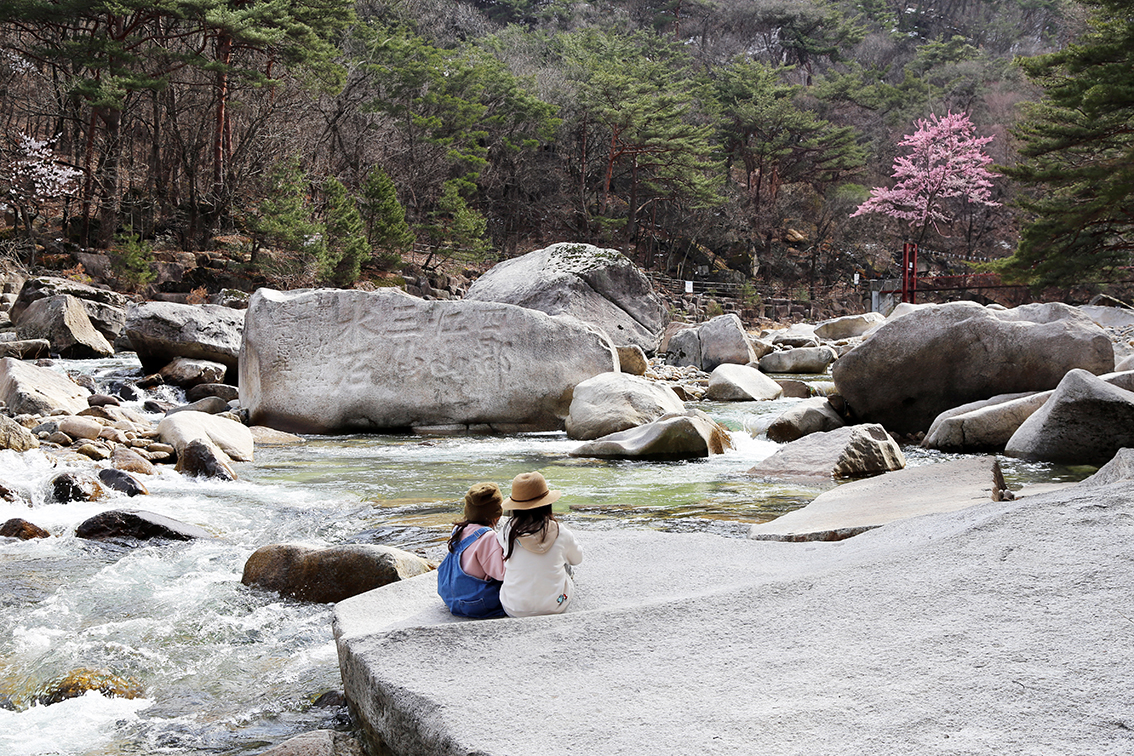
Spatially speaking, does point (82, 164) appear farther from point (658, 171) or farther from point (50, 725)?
point (50, 725)

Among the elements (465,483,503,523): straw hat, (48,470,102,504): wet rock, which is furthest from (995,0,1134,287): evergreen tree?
(48,470,102,504): wet rock

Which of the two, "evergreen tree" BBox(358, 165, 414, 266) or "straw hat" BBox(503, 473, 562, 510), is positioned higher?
"evergreen tree" BBox(358, 165, 414, 266)

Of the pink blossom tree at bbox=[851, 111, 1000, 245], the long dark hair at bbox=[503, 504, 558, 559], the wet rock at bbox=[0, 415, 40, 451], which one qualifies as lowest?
the long dark hair at bbox=[503, 504, 558, 559]

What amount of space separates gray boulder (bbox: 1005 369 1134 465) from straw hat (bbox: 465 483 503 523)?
5.25m

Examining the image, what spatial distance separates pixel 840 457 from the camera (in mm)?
6832

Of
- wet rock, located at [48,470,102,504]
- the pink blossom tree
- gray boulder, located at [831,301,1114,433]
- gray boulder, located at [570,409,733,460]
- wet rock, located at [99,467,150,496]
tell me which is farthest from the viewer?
the pink blossom tree

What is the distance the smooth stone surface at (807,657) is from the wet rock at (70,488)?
3.45 meters

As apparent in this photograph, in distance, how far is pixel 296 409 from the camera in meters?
9.24

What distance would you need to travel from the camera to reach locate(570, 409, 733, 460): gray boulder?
7.86 metres

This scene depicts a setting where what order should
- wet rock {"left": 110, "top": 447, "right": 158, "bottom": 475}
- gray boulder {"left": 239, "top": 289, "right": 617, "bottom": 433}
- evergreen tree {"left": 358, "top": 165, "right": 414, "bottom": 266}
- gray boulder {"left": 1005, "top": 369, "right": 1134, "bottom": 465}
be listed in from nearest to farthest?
gray boulder {"left": 1005, "top": 369, "right": 1134, "bottom": 465}
wet rock {"left": 110, "top": 447, "right": 158, "bottom": 475}
gray boulder {"left": 239, "top": 289, "right": 617, "bottom": 433}
evergreen tree {"left": 358, "top": 165, "right": 414, "bottom": 266}

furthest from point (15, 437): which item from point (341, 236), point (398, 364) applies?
point (341, 236)

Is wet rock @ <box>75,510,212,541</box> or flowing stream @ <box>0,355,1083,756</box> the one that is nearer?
flowing stream @ <box>0,355,1083,756</box>

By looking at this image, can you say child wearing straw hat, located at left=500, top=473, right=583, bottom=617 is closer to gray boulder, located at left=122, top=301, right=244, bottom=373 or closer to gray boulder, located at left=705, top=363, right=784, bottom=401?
gray boulder, located at left=705, top=363, right=784, bottom=401

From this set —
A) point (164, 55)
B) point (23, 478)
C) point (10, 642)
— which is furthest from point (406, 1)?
point (10, 642)
